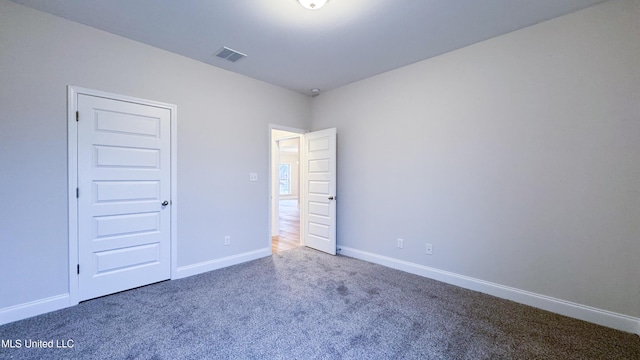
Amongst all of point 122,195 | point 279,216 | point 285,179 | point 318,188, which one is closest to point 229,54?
point 122,195

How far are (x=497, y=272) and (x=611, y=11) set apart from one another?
2.63m

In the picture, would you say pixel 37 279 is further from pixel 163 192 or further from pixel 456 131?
pixel 456 131

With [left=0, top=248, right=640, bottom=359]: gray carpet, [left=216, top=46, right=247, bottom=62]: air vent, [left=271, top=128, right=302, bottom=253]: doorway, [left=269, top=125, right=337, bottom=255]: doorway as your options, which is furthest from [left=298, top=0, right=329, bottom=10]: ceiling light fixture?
[left=0, top=248, right=640, bottom=359]: gray carpet

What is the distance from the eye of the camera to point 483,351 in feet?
6.20

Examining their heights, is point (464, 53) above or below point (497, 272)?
above

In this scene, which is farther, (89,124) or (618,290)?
(89,124)

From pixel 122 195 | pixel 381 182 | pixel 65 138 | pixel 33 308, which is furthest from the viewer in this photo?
pixel 381 182

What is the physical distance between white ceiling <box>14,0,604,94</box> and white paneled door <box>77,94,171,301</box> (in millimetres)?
835

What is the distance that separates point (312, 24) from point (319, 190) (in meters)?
2.60

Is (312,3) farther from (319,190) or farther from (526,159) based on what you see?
(319,190)

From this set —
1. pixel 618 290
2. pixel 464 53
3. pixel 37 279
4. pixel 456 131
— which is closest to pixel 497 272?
pixel 618 290

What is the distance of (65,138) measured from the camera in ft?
8.22

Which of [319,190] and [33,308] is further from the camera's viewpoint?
[319,190]

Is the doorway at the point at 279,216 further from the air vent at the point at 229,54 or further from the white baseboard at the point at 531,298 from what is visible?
the white baseboard at the point at 531,298
